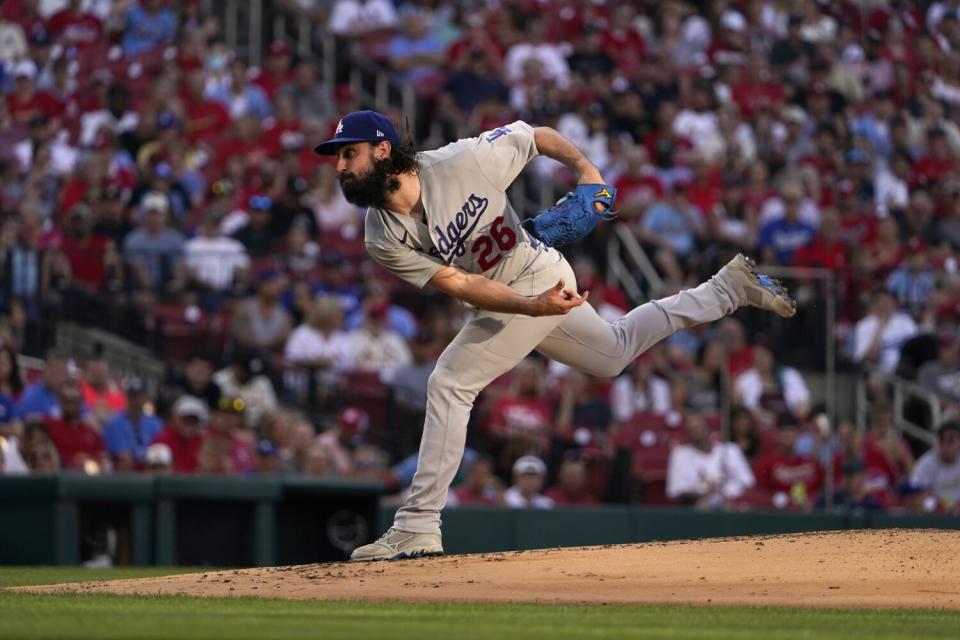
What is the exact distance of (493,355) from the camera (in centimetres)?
761

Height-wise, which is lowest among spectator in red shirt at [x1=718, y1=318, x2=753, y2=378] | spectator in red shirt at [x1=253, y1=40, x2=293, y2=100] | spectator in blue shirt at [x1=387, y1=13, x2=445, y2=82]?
spectator in red shirt at [x1=718, y1=318, x2=753, y2=378]

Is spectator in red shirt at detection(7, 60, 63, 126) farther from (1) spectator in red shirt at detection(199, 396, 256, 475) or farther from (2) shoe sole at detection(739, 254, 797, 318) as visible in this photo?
(2) shoe sole at detection(739, 254, 797, 318)

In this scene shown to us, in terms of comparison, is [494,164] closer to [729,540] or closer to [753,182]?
[729,540]

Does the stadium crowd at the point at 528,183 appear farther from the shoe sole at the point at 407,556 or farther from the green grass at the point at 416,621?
the green grass at the point at 416,621

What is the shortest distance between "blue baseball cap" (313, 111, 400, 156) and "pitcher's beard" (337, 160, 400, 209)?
0.12m

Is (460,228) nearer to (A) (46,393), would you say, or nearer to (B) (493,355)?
(B) (493,355)

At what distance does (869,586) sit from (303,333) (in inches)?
295

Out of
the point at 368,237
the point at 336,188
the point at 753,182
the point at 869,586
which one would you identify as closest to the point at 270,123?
the point at 336,188

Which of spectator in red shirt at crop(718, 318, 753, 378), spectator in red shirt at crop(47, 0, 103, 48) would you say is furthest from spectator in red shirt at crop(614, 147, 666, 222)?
spectator in red shirt at crop(47, 0, 103, 48)

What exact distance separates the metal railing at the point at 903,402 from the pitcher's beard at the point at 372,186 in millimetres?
7039

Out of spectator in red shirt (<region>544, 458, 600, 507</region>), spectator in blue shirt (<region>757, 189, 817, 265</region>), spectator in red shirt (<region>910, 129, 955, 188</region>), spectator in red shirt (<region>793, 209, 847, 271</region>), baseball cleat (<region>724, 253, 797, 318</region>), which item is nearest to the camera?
baseball cleat (<region>724, 253, 797, 318</region>)

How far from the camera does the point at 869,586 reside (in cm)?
711

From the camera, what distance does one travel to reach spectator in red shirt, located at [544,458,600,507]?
41.3 ft

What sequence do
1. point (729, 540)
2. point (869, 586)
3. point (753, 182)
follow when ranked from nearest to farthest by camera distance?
point (869, 586), point (729, 540), point (753, 182)
